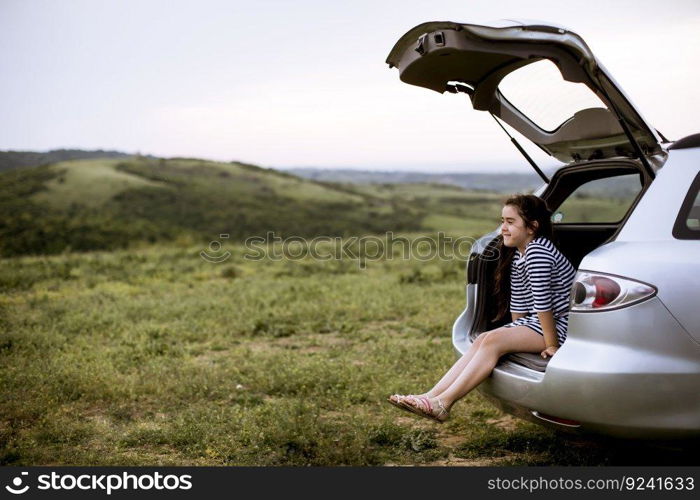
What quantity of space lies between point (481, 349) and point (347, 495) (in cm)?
120

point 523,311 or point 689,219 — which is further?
point 523,311

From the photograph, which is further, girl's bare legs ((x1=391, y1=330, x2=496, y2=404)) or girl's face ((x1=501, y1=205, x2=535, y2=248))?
girl's face ((x1=501, y1=205, x2=535, y2=248))

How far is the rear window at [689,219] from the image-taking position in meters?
3.75

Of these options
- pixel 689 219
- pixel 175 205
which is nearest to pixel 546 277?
pixel 689 219

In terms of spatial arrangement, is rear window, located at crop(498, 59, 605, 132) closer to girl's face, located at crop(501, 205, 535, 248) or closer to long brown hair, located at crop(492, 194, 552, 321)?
long brown hair, located at crop(492, 194, 552, 321)

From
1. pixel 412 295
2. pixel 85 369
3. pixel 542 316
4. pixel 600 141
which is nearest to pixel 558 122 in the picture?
pixel 600 141

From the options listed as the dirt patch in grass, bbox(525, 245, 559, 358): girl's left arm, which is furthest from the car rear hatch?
the dirt patch in grass

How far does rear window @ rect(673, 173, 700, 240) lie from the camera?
375 centimetres

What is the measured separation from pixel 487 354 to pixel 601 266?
0.96 meters

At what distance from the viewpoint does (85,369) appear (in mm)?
7145

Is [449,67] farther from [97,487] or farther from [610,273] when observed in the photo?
[97,487]

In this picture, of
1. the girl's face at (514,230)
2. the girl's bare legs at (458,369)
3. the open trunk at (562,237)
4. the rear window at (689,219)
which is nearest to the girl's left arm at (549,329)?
the open trunk at (562,237)

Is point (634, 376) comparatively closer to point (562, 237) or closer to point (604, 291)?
point (604, 291)

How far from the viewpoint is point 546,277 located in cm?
450
